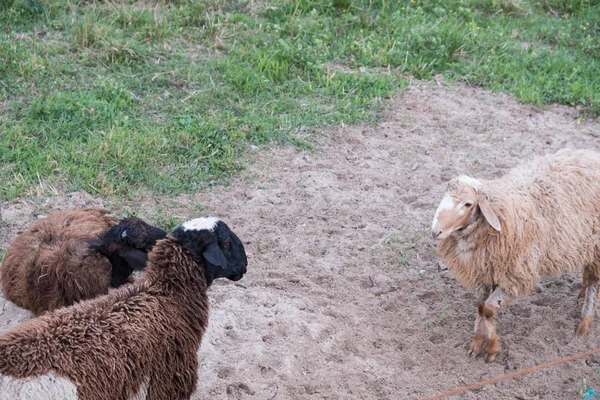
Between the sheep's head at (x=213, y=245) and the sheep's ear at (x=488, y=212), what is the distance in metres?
1.72

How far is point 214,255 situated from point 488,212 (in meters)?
1.95

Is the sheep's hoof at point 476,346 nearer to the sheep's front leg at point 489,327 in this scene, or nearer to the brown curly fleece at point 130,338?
the sheep's front leg at point 489,327

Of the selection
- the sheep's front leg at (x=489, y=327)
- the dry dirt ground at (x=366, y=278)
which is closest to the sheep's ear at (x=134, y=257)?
the dry dirt ground at (x=366, y=278)

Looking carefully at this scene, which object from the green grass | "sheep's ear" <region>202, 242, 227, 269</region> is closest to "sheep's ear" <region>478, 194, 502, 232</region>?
"sheep's ear" <region>202, 242, 227, 269</region>

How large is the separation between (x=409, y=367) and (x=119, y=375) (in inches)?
86.8

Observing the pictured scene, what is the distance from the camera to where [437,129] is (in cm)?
825

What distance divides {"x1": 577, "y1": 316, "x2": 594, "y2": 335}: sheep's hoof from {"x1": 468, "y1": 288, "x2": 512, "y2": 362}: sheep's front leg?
0.69 m

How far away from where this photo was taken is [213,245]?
478 cm

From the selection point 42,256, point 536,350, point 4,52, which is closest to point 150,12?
point 4,52

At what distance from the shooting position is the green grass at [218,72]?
7.19 meters

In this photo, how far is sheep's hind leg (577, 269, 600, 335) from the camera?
5.69 m

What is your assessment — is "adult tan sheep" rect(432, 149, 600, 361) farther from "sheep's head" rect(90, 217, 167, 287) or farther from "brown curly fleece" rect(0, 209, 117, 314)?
"brown curly fleece" rect(0, 209, 117, 314)

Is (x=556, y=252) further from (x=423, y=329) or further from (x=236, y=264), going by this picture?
(x=236, y=264)

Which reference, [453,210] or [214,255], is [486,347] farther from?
[214,255]
